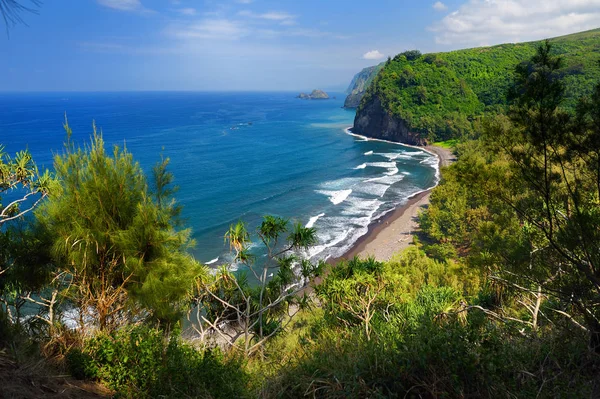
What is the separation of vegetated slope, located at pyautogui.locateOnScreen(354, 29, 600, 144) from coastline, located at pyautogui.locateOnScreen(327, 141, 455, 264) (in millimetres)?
33757

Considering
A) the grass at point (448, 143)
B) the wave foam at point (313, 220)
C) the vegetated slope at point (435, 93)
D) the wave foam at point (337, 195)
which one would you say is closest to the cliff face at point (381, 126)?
the vegetated slope at point (435, 93)

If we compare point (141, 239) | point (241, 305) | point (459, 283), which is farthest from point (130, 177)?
point (459, 283)

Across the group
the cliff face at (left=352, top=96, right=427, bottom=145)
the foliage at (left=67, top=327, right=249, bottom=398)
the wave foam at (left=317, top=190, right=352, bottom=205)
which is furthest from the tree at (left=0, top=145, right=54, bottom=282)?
the cliff face at (left=352, top=96, right=427, bottom=145)

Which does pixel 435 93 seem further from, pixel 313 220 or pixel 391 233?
pixel 313 220

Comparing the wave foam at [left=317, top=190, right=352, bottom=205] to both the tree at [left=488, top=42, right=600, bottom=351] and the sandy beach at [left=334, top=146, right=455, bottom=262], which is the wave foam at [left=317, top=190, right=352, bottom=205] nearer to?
the sandy beach at [left=334, top=146, right=455, bottom=262]

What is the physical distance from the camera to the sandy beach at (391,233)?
24.8 m

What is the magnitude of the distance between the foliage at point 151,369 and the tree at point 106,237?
3.52 ft

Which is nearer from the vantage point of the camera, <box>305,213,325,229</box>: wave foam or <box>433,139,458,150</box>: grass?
<box>305,213,325,229</box>: wave foam

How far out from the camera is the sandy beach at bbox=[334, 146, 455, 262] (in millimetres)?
24773

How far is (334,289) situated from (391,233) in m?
18.9

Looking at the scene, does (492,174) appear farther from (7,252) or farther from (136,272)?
(7,252)

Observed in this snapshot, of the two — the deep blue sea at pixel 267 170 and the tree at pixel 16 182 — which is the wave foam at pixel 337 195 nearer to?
the deep blue sea at pixel 267 170

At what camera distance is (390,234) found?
27.8 metres

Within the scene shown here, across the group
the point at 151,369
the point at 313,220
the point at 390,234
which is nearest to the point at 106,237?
the point at 151,369
